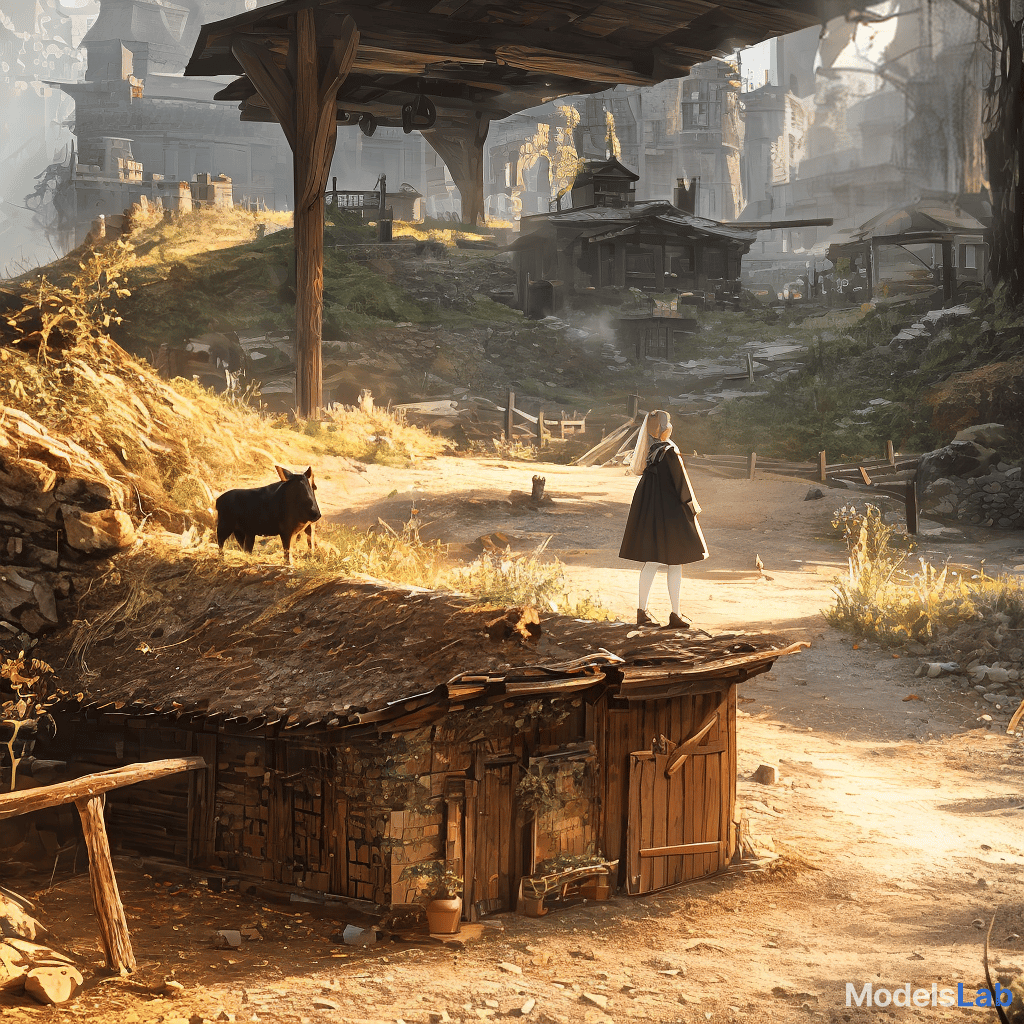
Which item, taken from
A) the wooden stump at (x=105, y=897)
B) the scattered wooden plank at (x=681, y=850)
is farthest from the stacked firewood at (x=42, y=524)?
the scattered wooden plank at (x=681, y=850)

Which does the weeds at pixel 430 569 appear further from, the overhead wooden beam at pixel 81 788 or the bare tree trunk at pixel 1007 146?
the bare tree trunk at pixel 1007 146

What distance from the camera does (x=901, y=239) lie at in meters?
34.7

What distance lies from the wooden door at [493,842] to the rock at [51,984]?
2666mm

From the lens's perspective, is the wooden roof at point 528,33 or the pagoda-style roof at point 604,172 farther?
the pagoda-style roof at point 604,172

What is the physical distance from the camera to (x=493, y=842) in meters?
7.82

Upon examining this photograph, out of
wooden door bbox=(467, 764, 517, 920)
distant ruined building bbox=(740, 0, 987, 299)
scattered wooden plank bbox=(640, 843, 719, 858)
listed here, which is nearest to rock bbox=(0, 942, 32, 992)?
wooden door bbox=(467, 764, 517, 920)

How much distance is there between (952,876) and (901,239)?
2971 cm

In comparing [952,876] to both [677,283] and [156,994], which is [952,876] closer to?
[156,994]

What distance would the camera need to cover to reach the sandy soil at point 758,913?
6.39 m

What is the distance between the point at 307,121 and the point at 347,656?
7374 millimetres

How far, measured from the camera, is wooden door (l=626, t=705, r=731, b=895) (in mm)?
8352

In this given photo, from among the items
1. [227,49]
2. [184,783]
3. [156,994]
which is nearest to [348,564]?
[184,783]

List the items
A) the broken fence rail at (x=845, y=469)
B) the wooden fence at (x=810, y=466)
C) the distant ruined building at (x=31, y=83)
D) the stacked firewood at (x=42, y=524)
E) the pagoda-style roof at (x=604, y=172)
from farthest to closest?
1. the distant ruined building at (x=31, y=83)
2. the pagoda-style roof at (x=604, y=172)
3. the wooden fence at (x=810, y=466)
4. the broken fence rail at (x=845, y=469)
5. the stacked firewood at (x=42, y=524)

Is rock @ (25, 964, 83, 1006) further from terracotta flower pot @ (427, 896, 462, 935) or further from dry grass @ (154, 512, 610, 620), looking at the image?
dry grass @ (154, 512, 610, 620)
